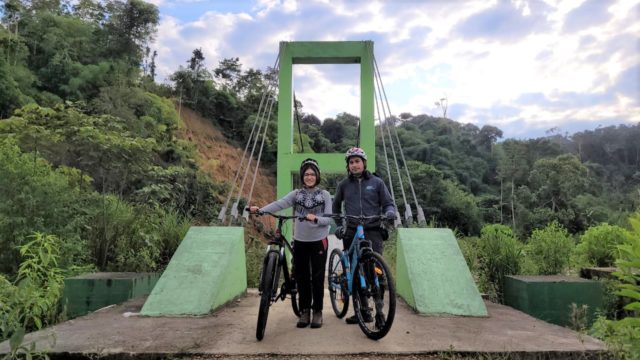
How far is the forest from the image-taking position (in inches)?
191

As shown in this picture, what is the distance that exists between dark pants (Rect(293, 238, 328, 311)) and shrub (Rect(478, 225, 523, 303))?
2324 mm

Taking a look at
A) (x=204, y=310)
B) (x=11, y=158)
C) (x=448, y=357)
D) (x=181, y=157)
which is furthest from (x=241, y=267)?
(x=181, y=157)

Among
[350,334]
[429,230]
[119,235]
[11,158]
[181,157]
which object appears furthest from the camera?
[181,157]

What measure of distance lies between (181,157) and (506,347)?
18.9 metres

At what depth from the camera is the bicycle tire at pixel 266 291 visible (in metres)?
2.88

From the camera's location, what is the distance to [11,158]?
5.23 metres

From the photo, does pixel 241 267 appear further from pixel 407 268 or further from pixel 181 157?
pixel 181 157

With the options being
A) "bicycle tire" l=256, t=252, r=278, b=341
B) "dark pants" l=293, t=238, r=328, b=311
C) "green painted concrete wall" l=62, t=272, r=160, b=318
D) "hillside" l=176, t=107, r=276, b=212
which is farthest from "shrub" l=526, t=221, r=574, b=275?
"hillside" l=176, t=107, r=276, b=212

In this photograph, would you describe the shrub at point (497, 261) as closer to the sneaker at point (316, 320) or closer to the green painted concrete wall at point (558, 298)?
the green painted concrete wall at point (558, 298)

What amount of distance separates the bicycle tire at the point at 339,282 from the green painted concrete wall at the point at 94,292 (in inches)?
73.9

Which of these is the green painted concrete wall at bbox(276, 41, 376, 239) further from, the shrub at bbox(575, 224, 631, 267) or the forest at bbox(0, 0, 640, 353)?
the shrub at bbox(575, 224, 631, 267)

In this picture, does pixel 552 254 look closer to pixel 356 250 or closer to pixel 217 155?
pixel 356 250

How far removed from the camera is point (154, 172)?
11656mm

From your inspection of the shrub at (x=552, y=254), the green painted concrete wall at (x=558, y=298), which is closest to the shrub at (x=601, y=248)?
the shrub at (x=552, y=254)
